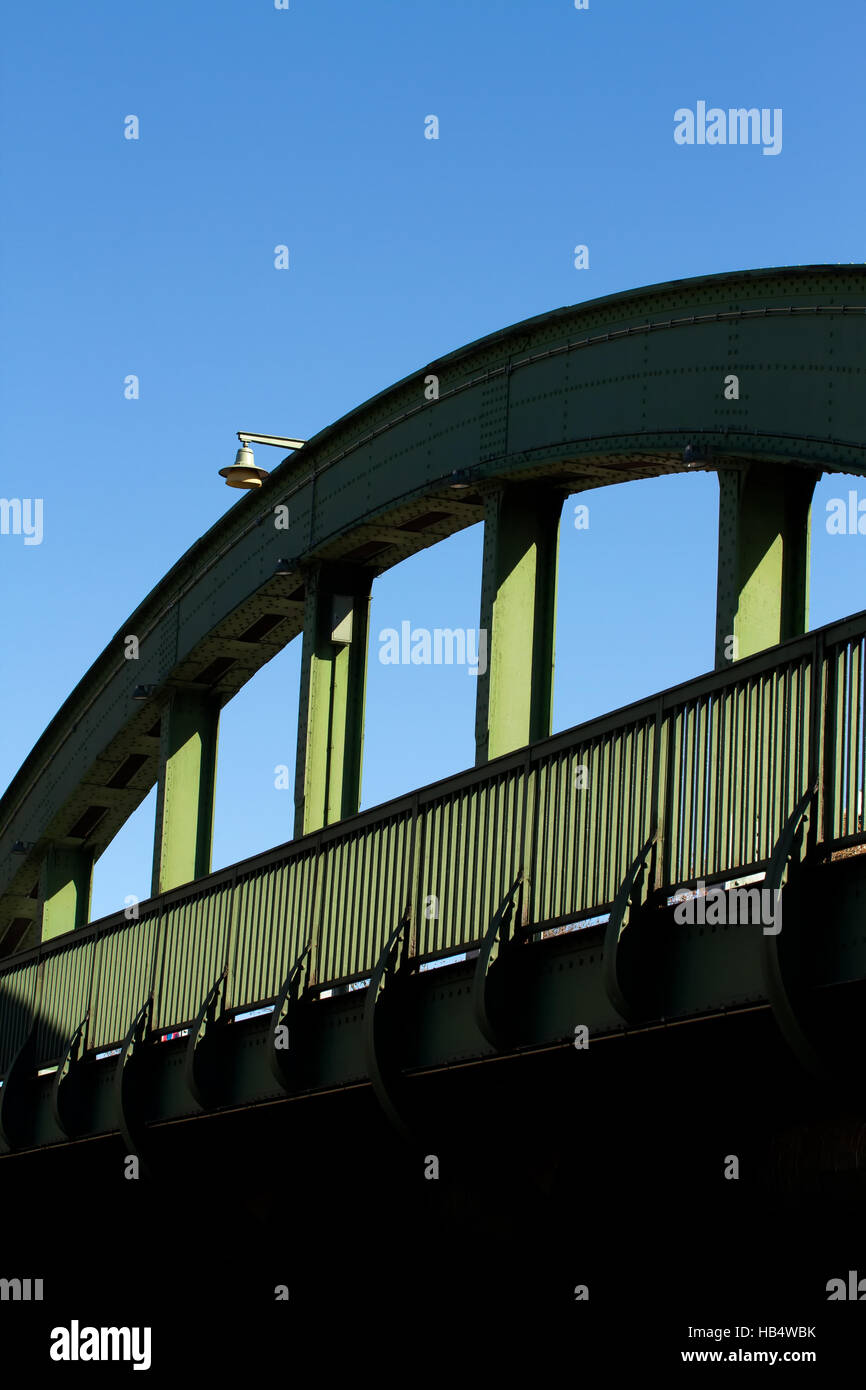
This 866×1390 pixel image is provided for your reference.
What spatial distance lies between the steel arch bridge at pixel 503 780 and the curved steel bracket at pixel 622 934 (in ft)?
0.06

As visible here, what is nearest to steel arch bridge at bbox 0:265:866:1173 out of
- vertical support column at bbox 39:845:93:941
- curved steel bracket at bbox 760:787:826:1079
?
curved steel bracket at bbox 760:787:826:1079

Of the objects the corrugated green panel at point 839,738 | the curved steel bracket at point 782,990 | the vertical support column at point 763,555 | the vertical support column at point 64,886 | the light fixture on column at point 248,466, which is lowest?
the curved steel bracket at point 782,990

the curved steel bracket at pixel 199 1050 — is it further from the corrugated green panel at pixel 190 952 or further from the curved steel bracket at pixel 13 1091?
the curved steel bracket at pixel 13 1091

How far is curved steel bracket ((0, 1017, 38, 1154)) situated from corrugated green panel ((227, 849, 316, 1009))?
14.6 feet

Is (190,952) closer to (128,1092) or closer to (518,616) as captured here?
(128,1092)

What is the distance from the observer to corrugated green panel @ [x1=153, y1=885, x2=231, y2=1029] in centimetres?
1541

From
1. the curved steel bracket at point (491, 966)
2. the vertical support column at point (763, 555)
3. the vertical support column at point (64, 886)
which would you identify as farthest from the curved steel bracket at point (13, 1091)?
the vertical support column at point (64, 886)

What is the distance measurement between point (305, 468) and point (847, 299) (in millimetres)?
9894

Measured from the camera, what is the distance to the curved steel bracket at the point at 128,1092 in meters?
15.7

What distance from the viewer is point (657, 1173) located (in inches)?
429

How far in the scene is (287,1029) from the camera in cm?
1323

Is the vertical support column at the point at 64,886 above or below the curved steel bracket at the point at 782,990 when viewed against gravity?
above

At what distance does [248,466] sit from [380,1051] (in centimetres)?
1352

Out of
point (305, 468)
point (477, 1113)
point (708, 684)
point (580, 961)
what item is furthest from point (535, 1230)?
point (305, 468)
